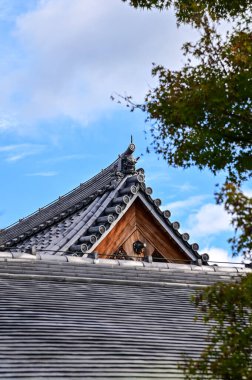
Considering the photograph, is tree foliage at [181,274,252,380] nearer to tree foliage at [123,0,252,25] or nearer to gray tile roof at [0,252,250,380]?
gray tile roof at [0,252,250,380]

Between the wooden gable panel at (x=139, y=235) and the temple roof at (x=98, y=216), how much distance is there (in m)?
0.16

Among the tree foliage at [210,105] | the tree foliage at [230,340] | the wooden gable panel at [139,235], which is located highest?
the wooden gable panel at [139,235]

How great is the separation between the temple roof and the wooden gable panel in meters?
0.16

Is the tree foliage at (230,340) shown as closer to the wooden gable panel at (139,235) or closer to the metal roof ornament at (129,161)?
the wooden gable panel at (139,235)

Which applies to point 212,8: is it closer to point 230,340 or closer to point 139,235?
point 230,340

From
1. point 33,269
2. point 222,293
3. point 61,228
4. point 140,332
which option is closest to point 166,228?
point 61,228

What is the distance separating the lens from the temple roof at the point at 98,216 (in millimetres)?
18391

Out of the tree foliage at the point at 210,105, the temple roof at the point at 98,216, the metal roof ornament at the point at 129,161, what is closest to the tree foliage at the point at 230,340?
A: the tree foliage at the point at 210,105

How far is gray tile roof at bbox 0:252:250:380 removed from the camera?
7879 millimetres

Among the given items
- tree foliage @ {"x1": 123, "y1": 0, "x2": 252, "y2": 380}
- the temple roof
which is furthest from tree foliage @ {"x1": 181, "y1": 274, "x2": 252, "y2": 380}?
the temple roof

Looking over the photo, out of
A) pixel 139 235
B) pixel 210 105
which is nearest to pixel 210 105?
pixel 210 105

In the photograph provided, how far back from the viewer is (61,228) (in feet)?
66.8

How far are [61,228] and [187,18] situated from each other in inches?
477

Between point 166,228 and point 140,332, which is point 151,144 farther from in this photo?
point 166,228
